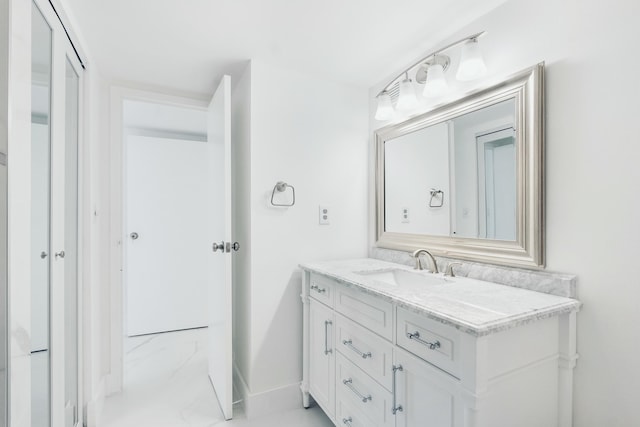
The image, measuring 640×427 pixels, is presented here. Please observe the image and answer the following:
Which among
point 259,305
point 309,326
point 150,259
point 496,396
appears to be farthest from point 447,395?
point 150,259

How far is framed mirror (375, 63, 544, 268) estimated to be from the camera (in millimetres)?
1251

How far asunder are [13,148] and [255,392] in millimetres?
1632

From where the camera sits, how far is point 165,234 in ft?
10.5

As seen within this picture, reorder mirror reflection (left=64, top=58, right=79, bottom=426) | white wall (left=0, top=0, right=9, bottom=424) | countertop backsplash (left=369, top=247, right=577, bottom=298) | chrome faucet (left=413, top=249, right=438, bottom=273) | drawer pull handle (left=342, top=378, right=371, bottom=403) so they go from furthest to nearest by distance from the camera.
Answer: chrome faucet (left=413, top=249, right=438, bottom=273)
mirror reflection (left=64, top=58, right=79, bottom=426)
drawer pull handle (left=342, top=378, right=371, bottom=403)
countertop backsplash (left=369, top=247, right=577, bottom=298)
white wall (left=0, top=0, right=9, bottom=424)

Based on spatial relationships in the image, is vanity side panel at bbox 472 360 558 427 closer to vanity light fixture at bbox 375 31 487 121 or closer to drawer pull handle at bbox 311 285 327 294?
drawer pull handle at bbox 311 285 327 294

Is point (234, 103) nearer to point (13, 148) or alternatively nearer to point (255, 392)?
point (13, 148)

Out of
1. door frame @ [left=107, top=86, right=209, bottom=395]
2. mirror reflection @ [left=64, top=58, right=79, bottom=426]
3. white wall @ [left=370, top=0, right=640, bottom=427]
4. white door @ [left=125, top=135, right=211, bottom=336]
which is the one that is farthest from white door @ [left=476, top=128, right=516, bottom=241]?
white door @ [left=125, top=135, right=211, bottom=336]

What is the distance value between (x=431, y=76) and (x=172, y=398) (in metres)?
2.40

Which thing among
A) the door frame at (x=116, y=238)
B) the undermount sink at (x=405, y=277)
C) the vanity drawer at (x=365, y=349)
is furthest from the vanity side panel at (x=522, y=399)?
the door frame at (x=116, y=238)

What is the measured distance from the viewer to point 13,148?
86cm

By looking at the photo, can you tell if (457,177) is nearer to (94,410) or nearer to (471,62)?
(471,62)

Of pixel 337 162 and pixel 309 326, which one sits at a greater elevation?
pixel 337 162

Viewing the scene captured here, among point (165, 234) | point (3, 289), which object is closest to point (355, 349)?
point (3, 289)

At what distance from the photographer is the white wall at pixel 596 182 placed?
39.8 inches
